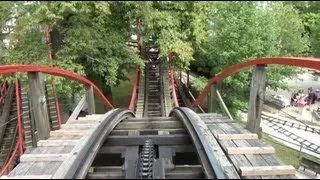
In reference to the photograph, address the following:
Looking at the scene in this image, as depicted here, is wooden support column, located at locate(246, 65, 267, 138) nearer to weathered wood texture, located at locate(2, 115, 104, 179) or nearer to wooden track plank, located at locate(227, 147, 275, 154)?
wooden track plank, located at locate(227, 147, 275, 154)

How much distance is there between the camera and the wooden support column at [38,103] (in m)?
5.27

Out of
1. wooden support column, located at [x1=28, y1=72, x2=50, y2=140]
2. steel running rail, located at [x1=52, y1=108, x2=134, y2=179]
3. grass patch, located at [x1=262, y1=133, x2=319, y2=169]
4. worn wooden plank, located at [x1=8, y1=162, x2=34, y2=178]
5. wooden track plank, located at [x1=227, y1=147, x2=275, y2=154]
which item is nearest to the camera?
steel running rail, located at [x1=52, y1=108, x2=134, y2=179]

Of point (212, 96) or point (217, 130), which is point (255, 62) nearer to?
point (217, 130)

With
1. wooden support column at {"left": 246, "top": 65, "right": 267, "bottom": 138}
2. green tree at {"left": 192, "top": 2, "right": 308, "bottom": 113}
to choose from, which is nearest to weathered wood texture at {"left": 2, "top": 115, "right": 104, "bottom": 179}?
wooden support column at {"left": 246, "top": 65, "right": 267, "bottom": 138}

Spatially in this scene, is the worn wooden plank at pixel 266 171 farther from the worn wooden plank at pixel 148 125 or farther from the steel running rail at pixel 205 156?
the worn wooden plank at pixel 148 125

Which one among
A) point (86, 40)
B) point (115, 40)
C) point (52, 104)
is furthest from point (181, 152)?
point (52, 104)

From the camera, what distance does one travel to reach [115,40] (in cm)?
1354

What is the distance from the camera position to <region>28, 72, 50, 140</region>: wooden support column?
5273 millimetres

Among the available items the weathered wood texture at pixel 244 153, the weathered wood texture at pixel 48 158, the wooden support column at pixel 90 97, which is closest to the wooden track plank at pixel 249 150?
the weathered wood texture at pixel 244 153

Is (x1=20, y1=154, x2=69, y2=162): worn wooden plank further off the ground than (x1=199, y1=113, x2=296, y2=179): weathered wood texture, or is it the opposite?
(x1=20, y1=154, x2=69, y2=162): worn wooden plank

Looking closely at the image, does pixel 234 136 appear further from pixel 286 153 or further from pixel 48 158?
pixel 286 153

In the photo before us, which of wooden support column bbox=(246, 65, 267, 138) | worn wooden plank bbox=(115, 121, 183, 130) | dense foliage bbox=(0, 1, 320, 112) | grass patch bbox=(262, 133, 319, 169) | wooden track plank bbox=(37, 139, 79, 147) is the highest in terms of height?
dense foliage bbox=(0, 1, 320, 112)

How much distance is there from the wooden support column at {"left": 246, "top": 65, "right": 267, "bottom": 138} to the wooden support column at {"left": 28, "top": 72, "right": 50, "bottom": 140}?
8.92 feet

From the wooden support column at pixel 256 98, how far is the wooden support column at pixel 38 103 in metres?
2.72
